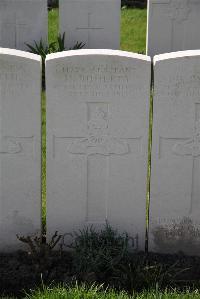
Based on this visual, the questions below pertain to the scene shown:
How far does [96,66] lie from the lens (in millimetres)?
4719

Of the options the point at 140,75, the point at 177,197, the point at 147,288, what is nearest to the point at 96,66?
the point at 140,75

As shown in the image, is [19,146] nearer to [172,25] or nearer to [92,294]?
[92,294]

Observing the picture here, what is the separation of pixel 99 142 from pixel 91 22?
6.52m

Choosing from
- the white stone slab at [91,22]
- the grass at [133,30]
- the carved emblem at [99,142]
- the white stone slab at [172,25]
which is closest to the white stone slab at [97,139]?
the carved emblem at [99,142]

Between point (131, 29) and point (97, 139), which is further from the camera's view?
point (131, 29)

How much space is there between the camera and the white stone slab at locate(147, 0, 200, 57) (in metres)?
11.0

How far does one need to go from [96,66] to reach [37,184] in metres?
0.97

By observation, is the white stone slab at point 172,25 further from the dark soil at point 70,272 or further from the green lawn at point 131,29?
the dark soil at point 70,272

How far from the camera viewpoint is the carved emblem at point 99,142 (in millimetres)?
4836

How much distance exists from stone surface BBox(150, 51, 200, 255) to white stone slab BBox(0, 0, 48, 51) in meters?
6.42

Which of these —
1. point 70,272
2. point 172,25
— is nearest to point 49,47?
point 172,25

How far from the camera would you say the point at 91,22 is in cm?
1108

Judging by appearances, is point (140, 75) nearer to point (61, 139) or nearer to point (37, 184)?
point (61, 139)

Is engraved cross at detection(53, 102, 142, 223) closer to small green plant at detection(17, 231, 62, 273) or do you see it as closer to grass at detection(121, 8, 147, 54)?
small green plant at detection(17, 231, 62, 273)
